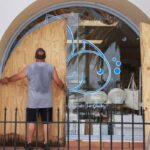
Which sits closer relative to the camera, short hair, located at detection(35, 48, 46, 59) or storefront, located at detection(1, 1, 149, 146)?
short hair, located at detection(35, 48, 46, 59)

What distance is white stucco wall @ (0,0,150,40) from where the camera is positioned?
8922 mm

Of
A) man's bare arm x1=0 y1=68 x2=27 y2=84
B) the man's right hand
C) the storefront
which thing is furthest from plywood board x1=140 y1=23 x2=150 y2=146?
the man's right hand

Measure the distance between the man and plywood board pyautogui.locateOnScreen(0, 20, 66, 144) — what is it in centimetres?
54

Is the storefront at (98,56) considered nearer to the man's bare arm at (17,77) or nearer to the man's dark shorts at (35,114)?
the man's bare arm at (17,77)

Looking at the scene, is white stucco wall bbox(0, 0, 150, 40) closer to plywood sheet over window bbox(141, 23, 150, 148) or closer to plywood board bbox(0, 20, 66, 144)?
plywood board bbox(0, 20, 66, 144)

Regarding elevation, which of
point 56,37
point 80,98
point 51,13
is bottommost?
point 80,98

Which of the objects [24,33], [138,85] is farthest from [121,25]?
[24,33]

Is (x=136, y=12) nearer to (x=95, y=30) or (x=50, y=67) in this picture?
(x=95, y=30)

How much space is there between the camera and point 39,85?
819 centimetres

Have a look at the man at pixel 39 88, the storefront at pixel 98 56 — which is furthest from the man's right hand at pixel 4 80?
the storefront at pixel 98 56

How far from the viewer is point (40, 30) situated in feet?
29.4

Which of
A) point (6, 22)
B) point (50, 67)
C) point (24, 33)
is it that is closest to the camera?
point (50, 67)

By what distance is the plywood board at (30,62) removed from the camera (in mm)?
8875

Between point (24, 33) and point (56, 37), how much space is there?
1.05 metres
